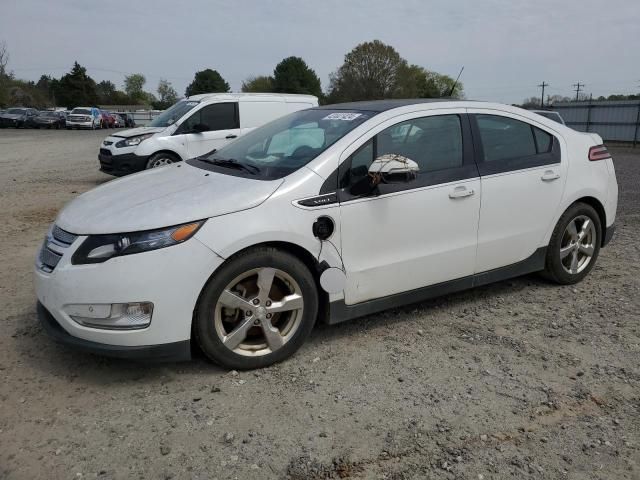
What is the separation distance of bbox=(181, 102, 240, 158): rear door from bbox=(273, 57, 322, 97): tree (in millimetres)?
80567

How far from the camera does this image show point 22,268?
5473 millimetres

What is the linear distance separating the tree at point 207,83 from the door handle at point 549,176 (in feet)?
301

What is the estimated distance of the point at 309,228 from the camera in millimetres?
3453

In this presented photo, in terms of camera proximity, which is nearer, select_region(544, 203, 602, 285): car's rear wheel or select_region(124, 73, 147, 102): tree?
select_region(544, 203, 602, 285): car's rear wheel

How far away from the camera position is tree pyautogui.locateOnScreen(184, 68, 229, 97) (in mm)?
92312

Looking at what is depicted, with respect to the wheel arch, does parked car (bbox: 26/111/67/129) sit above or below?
above

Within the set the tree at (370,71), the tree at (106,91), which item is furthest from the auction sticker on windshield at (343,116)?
the tree at (106,91)

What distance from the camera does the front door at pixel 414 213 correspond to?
365cm

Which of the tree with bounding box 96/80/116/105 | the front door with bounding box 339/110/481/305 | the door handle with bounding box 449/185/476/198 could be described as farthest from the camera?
the tree with bounding box 96/80/116/105

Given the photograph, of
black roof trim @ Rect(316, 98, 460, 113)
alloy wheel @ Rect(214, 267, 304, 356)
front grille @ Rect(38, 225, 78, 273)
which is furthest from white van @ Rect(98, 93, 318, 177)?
alloy wheel @ Rect(214, 267, 304, 356)

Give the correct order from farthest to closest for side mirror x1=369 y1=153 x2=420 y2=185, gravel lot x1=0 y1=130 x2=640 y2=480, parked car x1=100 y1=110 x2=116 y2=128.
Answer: parked car x1=100 y1=110 x2=116 y2=128
side mirror x1=369 y1=153 x2=420 y2=185
gravel lot x1=0 y1=130 x2=640 y2=480

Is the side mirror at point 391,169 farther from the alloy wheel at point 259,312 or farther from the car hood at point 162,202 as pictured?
the alloy wheel at point 259,312

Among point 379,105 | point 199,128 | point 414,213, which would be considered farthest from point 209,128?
point 414,213

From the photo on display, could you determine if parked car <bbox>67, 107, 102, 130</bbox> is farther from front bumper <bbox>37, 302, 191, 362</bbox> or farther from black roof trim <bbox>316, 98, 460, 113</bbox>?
front bumper <bbox>37, 302, 191, 362</bbox>
